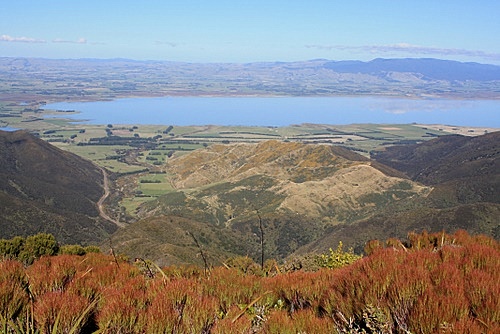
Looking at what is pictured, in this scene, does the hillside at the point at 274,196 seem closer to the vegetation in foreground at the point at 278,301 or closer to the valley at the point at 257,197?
the valley at the point at 257,197

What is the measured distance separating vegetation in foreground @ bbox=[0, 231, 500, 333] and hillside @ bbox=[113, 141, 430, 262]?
39.3 metres

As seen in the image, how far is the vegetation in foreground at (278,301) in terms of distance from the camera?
3.57m

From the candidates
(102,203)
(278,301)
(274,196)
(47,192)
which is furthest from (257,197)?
(278,301)

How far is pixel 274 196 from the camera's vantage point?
81.4 meters

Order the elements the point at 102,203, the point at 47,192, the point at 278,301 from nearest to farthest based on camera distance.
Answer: the point at 278,301, the point at 47,192, the point at 102,203

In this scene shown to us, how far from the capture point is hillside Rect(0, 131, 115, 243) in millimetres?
57125

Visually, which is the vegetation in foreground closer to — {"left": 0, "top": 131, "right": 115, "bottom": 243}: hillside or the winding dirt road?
{"left": 0, "top": 131, "right": 115, "bottom": 243}: hillside

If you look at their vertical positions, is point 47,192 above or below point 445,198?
below

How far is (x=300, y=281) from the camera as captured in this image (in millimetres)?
5598

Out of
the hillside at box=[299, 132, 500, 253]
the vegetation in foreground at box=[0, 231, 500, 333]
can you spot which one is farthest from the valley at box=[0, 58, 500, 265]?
the vegetation in foreground at box=[0, 231, 500, 333]

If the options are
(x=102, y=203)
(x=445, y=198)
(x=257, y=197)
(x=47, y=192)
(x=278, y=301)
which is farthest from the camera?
(x=102, y=203)

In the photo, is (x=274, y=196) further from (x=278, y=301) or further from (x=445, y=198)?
(x=278, y=301)

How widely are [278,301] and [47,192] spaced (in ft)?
277

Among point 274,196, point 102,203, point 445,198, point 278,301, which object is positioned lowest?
point 102,203
